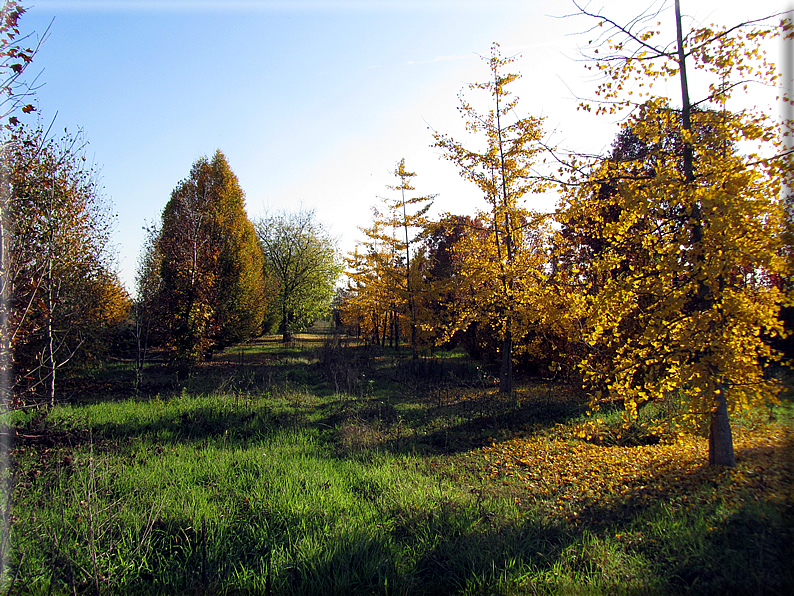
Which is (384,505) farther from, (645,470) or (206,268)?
(206,268)

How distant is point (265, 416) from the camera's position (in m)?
8.57

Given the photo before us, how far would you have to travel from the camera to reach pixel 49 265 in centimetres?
786

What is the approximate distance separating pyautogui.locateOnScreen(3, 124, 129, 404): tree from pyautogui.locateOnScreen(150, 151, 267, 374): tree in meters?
2.06

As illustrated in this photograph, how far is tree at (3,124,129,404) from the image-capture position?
223 inches

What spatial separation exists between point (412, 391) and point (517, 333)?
368cm

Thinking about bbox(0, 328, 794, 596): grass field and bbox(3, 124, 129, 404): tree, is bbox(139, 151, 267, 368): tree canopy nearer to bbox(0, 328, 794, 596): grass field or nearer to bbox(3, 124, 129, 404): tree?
bbox(3, 124, 129, 404): tree

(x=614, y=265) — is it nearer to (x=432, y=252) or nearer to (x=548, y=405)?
(x=548, y=405)

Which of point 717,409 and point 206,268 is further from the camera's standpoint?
point 206,268

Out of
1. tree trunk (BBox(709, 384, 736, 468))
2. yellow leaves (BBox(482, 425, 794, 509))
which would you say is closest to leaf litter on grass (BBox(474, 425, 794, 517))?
yellow leaves (BBox(482, 425, 794, 509))

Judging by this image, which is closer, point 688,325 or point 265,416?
point 688,325

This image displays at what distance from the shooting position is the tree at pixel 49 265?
5.67 m

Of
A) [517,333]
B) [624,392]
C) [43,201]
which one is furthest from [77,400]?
[624,392]

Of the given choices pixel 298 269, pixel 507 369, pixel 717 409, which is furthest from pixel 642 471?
pixel 298 269

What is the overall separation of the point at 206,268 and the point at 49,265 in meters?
6.66
